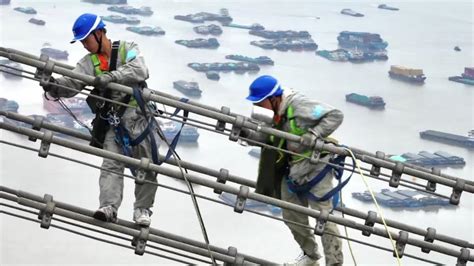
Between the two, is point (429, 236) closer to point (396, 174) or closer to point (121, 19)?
point (396, 174)

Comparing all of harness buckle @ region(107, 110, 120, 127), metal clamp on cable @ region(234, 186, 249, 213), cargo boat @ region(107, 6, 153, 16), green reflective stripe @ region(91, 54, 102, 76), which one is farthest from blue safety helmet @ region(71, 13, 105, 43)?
cargo boat @ region(107, 6, 153, 16)

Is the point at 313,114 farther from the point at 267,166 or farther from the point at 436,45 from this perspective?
the point at 436,45

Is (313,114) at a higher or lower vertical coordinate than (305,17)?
→ higher

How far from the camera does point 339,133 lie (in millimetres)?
28172

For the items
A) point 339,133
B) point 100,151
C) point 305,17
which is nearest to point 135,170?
point 100,151

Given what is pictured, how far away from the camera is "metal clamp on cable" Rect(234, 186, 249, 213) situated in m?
4.05

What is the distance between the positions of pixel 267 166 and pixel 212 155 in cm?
2061

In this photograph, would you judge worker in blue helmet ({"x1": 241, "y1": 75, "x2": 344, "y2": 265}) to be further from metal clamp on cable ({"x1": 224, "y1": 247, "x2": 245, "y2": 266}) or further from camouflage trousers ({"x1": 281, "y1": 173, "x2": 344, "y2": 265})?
metal clamp on cable ({"x1": 224, "y1": 247, "x2": 245, "y2": 266})

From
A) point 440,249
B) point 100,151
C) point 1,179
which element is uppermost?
point 100,151

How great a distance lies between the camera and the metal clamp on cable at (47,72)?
409 centimetres

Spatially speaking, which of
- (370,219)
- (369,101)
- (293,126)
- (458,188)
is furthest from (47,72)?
(369,101)

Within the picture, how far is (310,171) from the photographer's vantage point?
4.39 metres

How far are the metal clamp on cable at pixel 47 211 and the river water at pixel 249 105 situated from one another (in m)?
14.8

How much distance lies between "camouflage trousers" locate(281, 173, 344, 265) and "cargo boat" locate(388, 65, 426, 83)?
107ft
